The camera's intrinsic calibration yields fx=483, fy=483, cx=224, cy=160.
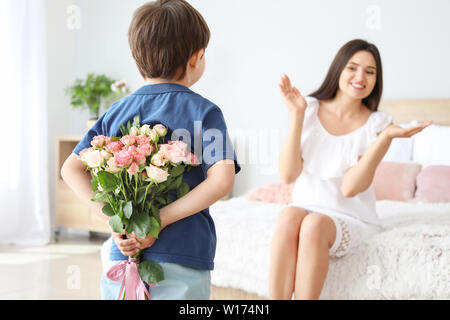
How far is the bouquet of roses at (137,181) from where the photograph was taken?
924 millimetres

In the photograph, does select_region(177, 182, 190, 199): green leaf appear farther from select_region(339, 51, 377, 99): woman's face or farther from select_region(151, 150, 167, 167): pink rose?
select_region(339, 51, 377, 99): woman's face

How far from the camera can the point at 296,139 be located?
179 centimetres

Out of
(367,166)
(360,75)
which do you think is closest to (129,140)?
(367,166)

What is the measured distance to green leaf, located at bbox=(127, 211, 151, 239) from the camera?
942 mm

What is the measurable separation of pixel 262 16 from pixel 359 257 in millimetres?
2340

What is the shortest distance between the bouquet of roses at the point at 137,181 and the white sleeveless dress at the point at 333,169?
944 millimetres

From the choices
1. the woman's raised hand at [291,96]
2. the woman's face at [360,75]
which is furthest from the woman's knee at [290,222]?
the woman's face at [360,75]

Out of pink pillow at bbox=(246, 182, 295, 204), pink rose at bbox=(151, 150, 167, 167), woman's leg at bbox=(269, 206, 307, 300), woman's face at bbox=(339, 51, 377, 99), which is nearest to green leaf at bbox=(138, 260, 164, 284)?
pink rose at bbox=(151, 150, 167, 167)

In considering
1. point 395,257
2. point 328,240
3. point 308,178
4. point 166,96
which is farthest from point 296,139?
point 166,96

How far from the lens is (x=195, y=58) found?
1.04 m

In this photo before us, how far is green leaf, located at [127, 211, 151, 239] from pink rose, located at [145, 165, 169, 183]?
0.09 metres

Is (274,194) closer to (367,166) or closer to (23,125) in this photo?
(367,166)
